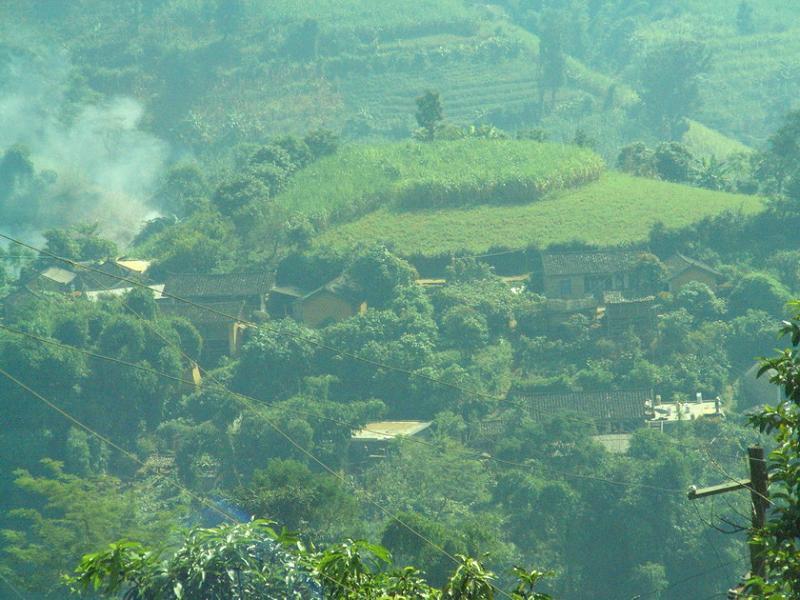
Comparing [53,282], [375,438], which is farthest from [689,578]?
[53,282]

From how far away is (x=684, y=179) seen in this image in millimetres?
54625

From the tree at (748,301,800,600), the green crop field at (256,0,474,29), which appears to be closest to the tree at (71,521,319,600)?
the tree at (748,301,800,600)

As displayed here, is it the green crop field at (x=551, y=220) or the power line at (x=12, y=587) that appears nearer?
the power line at (x=12, y=587)

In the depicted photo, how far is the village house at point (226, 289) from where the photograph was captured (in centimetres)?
4334

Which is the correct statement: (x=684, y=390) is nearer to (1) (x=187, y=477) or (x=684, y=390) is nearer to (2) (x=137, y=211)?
(1) (x=187, y=477)

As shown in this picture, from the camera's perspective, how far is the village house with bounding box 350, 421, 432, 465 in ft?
114

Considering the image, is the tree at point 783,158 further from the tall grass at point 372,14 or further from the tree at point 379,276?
the tall grass at point 372,14

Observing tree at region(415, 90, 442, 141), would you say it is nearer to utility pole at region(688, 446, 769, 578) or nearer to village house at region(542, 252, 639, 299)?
village house at region(542, 252, 639, 299)

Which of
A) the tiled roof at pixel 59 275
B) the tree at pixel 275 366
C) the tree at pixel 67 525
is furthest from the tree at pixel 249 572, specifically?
the tiled roof at pixel 59 275

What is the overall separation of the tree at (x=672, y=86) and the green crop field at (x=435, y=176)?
23.2 metres

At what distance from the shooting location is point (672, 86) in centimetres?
7738

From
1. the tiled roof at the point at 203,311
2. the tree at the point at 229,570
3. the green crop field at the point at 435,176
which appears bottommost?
the tiled roof at the point at 203,311

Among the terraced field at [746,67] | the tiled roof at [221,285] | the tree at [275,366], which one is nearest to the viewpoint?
the tree at [275,366]

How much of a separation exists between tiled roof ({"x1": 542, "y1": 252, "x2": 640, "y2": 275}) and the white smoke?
24.3 meters
